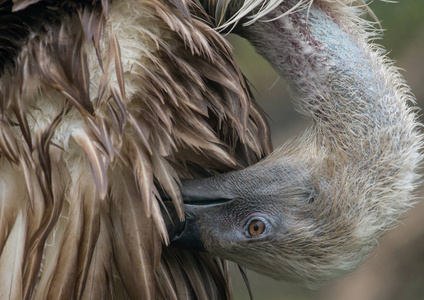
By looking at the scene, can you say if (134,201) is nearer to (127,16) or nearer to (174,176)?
(174,176)

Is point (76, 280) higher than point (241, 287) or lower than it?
higher

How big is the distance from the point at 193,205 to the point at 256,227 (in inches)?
7.0

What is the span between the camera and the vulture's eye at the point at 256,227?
2.00 metres

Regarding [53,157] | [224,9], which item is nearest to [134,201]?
[53,157]

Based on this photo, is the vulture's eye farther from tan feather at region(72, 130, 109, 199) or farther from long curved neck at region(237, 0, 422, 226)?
tan feather at region(72, 130, 109, 199)

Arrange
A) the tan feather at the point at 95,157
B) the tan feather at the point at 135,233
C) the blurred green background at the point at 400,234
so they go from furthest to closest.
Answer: the blurred green background at the point at 400,234 < the tan feather at the point at 135,233 < the tan feather at the point at 95,157

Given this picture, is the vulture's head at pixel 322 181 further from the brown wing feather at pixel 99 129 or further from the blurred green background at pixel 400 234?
the blurred green background at pixel 400 234

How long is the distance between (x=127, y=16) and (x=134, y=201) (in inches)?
18.1

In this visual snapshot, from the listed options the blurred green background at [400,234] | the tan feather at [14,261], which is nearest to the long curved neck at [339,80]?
the tan feather at [14,261]

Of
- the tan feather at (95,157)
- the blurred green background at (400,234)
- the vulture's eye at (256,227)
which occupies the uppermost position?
the tan feather at (95,157)

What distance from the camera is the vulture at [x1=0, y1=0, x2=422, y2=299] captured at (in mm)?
1790

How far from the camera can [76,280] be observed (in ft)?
6.15

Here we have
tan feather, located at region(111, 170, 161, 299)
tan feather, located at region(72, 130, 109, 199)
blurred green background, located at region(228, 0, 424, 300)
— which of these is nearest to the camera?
tan feather, located at region(72, 130, 109, 199)

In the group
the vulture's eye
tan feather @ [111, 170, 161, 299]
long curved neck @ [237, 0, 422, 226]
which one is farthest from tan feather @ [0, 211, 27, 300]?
long curved neck @ [237, 0, 422, 226]
